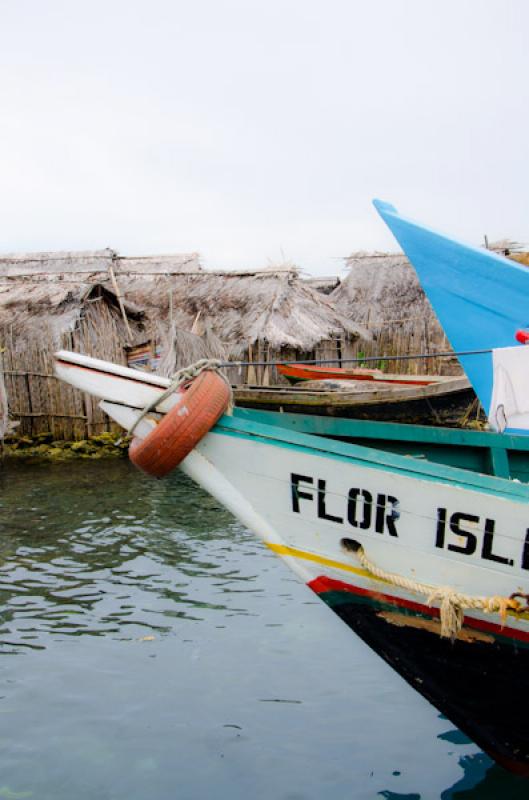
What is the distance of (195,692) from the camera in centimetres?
536

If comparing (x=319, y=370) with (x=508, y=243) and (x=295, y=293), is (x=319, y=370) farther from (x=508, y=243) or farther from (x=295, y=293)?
(x=508, y=243)

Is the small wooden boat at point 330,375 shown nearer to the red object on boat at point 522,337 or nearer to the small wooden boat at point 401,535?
the red object on boat at point 522,337

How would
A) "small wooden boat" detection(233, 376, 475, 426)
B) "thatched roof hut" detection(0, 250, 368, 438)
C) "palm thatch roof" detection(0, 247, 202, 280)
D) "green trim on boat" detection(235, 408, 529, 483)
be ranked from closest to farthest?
"green trim on boat" detection(235, 408, 529, 483)
"small wooden boat" detection(233, 376, 475, 426)
"thatched roof hut" detection(0, 250, 368, 438)
"palm thatch roof" detection(0, 247, 202, 280)

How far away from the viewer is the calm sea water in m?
4.34

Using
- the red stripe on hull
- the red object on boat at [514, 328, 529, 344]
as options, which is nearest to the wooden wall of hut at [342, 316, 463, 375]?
the red object on boat at [514, 328, 529, 344]

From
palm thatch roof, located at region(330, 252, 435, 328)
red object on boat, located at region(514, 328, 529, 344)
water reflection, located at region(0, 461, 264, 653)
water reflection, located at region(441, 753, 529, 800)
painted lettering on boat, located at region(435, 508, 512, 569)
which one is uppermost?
palm thatch roof, located at region(330, 252, 435, 328)

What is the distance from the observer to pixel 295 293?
709 inches

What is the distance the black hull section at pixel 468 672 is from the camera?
3.80m

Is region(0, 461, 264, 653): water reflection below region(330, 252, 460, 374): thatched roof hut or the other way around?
below

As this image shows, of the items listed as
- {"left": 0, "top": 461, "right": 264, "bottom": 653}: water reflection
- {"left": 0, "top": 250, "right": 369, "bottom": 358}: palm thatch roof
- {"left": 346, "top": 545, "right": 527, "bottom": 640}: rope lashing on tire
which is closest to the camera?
{"left": 346, "top": 545, "right": 527, "bottom": 640}: rope lashing on tire

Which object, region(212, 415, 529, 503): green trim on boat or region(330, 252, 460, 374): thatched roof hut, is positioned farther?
region(330, 252, 460, 374): thatched roof hut

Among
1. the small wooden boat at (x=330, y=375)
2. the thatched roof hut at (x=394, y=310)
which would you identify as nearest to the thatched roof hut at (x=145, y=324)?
the small wooden boat at (x=330, y=375)

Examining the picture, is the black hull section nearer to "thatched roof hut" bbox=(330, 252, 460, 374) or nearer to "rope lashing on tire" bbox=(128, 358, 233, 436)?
"rope lashing on tire" bbox=(128, 358, 233, 436)

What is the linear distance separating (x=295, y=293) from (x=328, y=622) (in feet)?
40.4
